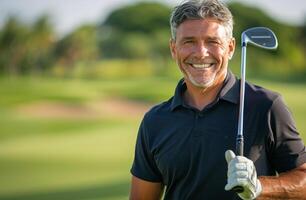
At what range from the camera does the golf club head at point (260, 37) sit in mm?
2361

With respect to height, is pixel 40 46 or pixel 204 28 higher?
pixel 204 28

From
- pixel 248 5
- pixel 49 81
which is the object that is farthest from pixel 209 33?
pixel 248 5

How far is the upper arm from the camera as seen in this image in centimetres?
240

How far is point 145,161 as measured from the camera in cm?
237

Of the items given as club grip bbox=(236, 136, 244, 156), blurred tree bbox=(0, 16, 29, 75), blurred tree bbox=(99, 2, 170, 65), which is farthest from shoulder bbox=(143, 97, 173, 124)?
blurred tree bbox=(99, 2, 170, 65)

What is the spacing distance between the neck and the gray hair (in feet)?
0.67

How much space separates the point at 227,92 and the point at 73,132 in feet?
33.4

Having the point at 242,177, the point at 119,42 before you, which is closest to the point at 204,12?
the point at 242,177

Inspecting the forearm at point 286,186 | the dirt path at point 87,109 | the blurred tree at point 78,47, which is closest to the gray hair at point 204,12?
the forearm at point 286,186

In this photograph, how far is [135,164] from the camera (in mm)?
2422

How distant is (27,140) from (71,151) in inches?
67.2

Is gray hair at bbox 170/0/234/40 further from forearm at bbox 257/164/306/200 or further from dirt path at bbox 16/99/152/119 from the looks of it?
dirt path at bbox 16/99/152/119

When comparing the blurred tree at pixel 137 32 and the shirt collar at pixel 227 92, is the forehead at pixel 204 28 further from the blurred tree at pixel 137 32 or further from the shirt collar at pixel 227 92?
the blurred tree at pixel 137 32

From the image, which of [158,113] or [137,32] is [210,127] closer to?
[158,113]
